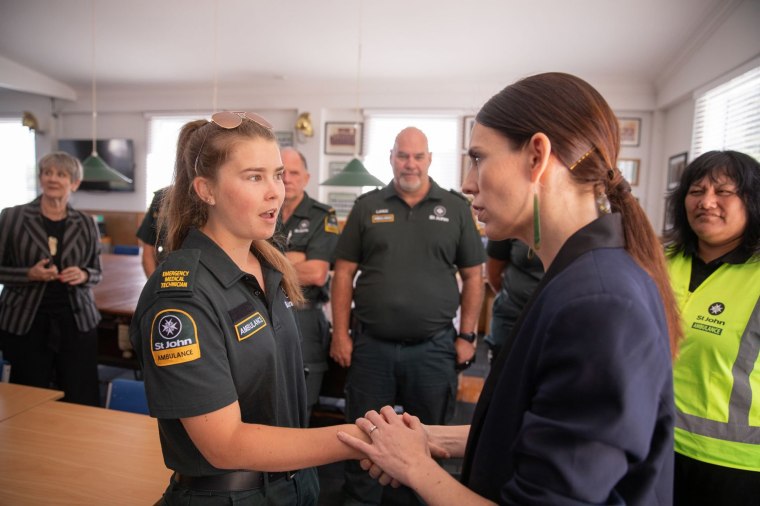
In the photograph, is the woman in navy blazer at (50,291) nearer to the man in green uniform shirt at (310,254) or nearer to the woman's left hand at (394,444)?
the man in green uniform shirt at (310,254)

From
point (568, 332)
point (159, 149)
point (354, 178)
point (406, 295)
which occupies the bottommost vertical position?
point (406, 295)

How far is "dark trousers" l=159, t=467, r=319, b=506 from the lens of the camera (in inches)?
40.9

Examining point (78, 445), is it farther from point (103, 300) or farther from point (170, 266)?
point (103, 300)

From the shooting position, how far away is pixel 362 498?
2.27m

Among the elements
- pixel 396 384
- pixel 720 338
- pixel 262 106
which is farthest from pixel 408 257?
pixel 262 106

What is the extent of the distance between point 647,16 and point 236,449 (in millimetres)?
5520

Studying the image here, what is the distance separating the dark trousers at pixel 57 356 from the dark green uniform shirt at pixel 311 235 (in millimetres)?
1293

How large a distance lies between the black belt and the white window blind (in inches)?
174

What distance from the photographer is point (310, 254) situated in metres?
2.60

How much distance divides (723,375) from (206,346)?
1.46 metres

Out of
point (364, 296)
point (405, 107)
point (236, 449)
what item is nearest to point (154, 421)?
point (236, 449)

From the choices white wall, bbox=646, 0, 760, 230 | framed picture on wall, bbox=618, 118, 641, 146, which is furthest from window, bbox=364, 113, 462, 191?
white wall, bbox=646, 0, 760, 230

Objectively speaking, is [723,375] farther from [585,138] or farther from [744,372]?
[585,138]

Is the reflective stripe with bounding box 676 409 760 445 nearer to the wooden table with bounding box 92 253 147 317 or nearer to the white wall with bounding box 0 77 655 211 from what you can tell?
the wooden table with bounding box 92 253 147 317
